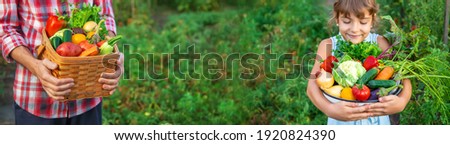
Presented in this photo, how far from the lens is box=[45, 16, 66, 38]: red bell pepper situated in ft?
9.88

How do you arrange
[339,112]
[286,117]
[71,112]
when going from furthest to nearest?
[286,117] → [71,112] → [339,112]

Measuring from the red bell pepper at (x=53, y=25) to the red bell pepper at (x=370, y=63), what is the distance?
49.1 inches

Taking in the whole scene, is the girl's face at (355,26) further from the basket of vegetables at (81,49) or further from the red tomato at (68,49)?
the red tomato at (68,49)

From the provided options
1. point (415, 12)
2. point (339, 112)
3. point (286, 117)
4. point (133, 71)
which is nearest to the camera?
point (339, 112)

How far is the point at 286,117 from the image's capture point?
193 inches

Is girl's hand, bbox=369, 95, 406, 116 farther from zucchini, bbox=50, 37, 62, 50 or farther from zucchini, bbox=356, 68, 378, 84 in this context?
zucchini, bbox=50, 37, 62, 50

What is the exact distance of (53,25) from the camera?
301cm

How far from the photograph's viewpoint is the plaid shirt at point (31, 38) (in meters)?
3.08

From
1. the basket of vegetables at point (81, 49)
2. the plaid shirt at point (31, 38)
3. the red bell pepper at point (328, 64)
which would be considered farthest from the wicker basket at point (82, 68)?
the red bell pepper at point (328, 64)

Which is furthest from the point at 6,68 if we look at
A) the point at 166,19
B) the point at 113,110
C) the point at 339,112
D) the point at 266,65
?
the point at 339,112

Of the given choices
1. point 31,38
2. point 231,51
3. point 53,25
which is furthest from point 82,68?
point 231,51

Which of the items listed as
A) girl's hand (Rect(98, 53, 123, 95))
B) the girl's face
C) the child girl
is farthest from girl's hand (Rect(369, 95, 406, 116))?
girl's hand (Rect(98, 53, 123, 95))

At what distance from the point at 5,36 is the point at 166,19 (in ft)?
14.0

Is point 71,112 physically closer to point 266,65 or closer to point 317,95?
point 317,95
